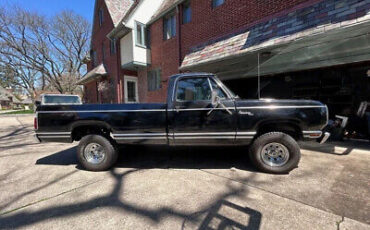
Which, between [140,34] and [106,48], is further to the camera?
[106,48]

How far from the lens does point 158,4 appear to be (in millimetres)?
12648

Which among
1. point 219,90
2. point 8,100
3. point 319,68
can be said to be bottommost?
point 219,90

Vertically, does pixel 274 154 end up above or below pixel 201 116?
below

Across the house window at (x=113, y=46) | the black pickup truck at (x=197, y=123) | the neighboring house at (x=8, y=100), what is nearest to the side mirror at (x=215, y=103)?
the black pickup truck at (x=197, y=123)

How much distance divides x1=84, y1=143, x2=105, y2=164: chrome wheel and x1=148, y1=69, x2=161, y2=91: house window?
8557mm

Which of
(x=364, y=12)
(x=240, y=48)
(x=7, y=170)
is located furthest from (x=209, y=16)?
(x=7, y=170)

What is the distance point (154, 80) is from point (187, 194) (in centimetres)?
1060

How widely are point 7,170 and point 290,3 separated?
9.22 metres

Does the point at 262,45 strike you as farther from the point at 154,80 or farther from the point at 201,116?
the point at 154,80

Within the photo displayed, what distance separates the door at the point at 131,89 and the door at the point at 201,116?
11.2 metres

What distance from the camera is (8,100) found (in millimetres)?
56375

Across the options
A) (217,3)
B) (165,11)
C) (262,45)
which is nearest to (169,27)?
(165,11)

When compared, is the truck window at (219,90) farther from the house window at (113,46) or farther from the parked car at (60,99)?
the house window at (113,46)

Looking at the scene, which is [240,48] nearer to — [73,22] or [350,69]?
[350,69]
